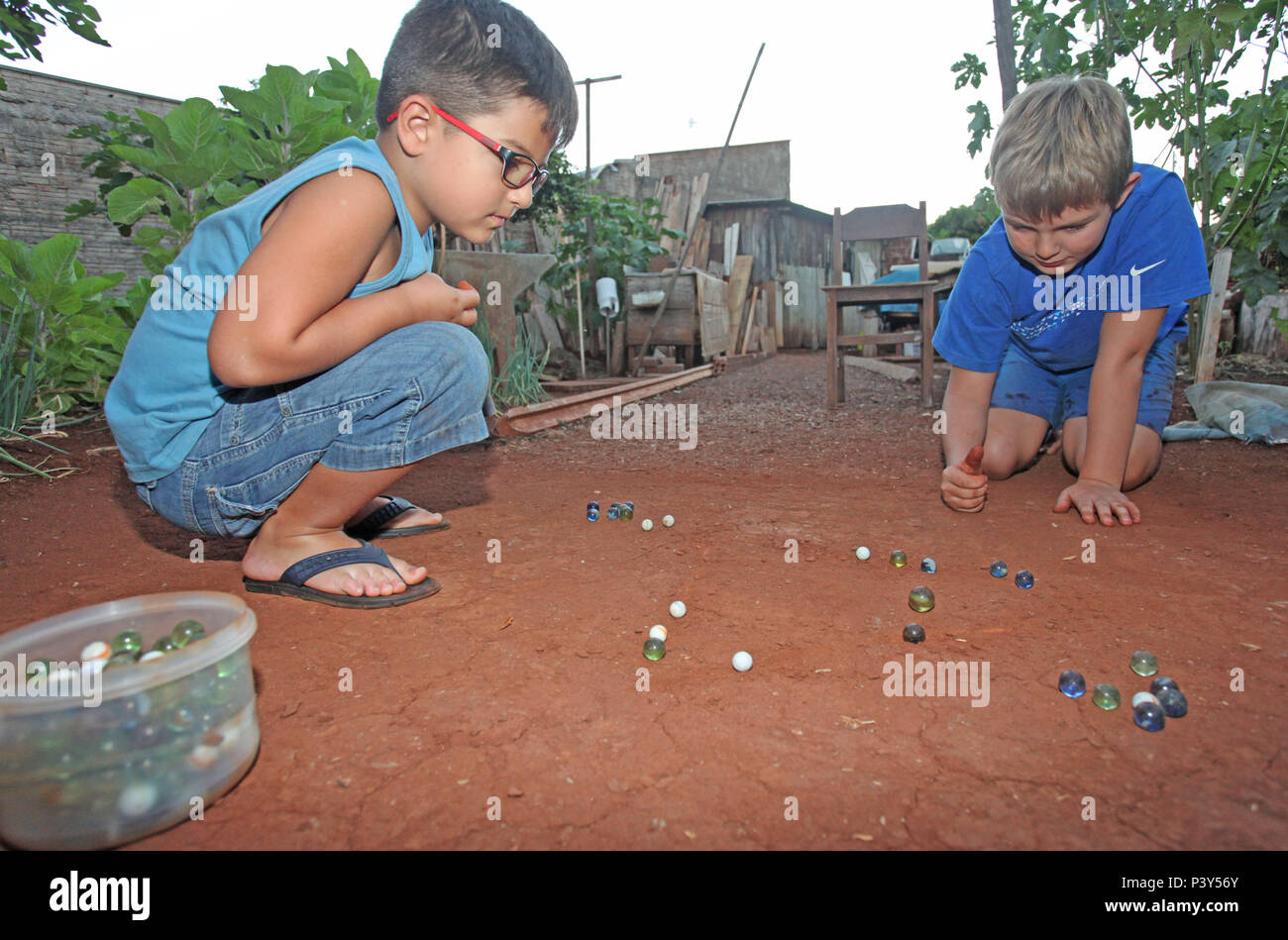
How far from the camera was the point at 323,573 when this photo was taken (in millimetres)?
1814

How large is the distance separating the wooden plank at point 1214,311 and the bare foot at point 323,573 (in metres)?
4.59

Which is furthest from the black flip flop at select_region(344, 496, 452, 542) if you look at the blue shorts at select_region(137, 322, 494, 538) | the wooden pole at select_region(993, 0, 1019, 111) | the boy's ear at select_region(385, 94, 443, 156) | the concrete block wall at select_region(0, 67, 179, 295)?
the concrete block wall at select_region(0, 67, 179, 295)

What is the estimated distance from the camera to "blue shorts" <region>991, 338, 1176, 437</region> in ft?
9.61

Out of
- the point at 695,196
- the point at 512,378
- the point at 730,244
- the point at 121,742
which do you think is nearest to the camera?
the point at 121,742

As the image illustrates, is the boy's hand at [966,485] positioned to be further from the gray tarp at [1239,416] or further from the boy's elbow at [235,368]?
the boy's elbow at [235,368]

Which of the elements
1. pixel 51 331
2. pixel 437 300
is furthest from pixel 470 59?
pixel 51 331

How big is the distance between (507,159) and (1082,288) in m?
2.11

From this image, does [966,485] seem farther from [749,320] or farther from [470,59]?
[749,320]

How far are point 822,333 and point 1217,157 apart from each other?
9735 millimetres

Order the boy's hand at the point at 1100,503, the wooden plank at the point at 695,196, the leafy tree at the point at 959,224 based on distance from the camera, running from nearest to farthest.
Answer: the boy's hand at the point at 1100,503 → the wooden plank at the point at 695,196 → the leafy tree at the point at 959,224

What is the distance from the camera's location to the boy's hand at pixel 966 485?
2422mm

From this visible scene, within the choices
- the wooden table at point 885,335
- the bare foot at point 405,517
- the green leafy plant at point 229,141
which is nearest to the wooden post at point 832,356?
the wooden table at point 885,335
